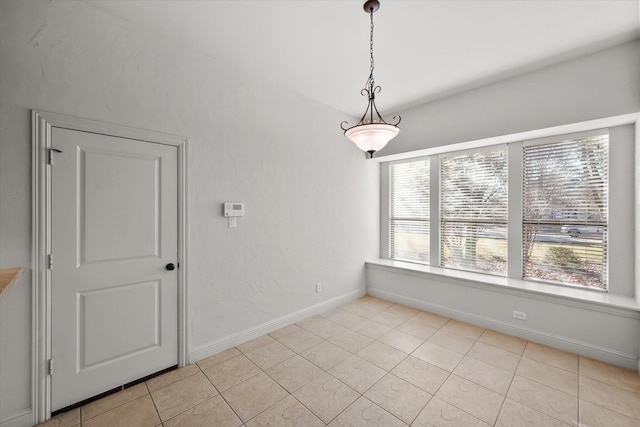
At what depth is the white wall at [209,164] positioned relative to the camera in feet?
5.79

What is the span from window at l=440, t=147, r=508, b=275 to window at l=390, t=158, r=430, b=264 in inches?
10.8

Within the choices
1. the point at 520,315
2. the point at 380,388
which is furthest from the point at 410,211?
the point at 380,388

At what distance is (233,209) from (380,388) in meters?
2.15

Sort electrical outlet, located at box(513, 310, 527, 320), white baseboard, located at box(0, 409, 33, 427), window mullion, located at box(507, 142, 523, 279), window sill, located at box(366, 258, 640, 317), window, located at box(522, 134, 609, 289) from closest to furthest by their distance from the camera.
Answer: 1. white baseboard, located at box(0, 409, 33, 427)
2. window sill, located at box(366, 258, 640, 317)
3. window, located at box(522, 134, 609, 289)
4. electrical outlet, located at box(513, 310, 527, 320)
5. window mullion, located at box(507, 142, 523, 279)

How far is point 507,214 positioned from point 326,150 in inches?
101

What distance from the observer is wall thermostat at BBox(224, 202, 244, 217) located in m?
2.75

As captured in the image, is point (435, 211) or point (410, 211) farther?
point (410, 211)

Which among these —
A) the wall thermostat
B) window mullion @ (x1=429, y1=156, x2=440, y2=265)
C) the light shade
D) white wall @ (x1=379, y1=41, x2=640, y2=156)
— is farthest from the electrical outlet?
the wall thermostat

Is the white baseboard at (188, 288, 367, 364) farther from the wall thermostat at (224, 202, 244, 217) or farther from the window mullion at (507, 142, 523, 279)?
the window mullion at (507, 142, 523, 279)

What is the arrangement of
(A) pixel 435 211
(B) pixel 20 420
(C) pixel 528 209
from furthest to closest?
(A) pixel 435 211 → (C) pixel 528 209 → (B) pixel 20 420

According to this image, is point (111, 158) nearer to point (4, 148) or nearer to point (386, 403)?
point (4, 148)

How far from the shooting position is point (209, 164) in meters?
2.65

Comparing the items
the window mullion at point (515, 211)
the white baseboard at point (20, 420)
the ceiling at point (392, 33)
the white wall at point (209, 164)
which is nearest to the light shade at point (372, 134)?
the ceiling at point (392, 33)

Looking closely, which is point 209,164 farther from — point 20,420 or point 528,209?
point 528,209
